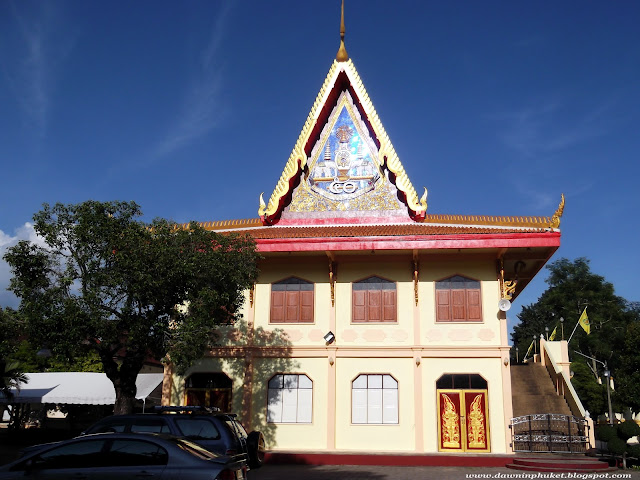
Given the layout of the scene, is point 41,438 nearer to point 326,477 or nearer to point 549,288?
point 326,477

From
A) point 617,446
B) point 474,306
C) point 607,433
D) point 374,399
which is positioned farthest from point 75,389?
point 617,446

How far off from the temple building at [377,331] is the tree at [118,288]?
544cm

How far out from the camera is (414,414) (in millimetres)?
17438

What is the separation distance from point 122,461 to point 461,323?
12.6 meters

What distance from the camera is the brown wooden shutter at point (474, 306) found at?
18.0 meters

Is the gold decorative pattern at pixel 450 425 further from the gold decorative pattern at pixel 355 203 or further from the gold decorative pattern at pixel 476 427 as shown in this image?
the gold decorative pattern at pixel 355 203

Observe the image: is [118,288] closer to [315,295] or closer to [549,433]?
[315,295]

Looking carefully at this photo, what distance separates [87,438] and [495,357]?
1299cm

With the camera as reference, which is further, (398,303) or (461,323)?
(398,303)

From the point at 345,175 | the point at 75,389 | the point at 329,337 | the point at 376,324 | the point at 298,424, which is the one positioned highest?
the point at 345,175

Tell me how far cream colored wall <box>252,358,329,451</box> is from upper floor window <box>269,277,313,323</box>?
135 cm

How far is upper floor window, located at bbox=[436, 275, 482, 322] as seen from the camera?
712 inches

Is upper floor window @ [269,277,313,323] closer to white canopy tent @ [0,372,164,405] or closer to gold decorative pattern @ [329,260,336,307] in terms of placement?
gold decorative pattern @ [329,260,336,307]

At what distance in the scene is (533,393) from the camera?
20094mm
